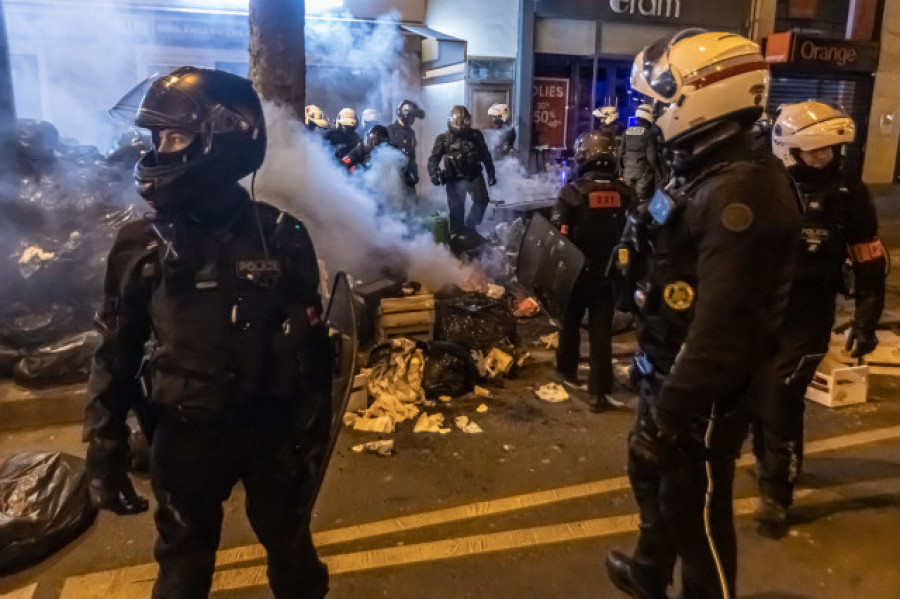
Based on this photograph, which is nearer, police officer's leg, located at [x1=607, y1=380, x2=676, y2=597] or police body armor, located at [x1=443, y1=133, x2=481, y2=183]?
police officer's leg, located at [x1=607, y1=380, x2=676, y2=597]

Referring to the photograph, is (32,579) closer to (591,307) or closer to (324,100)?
(591,307)

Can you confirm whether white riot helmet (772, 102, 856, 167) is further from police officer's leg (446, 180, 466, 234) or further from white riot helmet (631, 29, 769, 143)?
police officer's leg (446, 180, 466, 234)

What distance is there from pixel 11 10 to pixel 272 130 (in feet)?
28.0

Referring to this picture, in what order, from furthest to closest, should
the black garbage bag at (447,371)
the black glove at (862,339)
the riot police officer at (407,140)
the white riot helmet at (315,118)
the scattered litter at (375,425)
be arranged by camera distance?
the white riot helmet at (315,118) < the riot police officer at (407,140) < the black garbage bag at (447,371) < the scattered litter at (375,425) < the black glove at (862,339)

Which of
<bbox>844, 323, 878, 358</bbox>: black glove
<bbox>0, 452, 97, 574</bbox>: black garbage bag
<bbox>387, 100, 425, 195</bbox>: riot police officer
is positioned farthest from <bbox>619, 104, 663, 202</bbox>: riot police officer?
<bbox>0, 452, 97, 574</bbox>: black garbage bag

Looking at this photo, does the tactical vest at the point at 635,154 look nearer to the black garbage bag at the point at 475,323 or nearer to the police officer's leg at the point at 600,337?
the black garbage bag at the point at 475,323

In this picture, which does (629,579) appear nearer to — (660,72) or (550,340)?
(660,72)

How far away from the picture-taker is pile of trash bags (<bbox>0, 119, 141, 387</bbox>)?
485 cm

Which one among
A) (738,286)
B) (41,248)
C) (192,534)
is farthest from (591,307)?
(41,248)

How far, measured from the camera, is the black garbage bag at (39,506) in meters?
3.24

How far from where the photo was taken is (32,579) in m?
3.21

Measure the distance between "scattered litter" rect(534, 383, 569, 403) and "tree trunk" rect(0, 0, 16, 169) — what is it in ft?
14.1

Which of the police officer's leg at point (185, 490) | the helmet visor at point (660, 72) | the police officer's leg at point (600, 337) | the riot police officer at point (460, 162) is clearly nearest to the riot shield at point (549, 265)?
the police officer's leg at point (600, 337)

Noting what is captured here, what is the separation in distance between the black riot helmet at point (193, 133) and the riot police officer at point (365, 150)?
22.4ft
